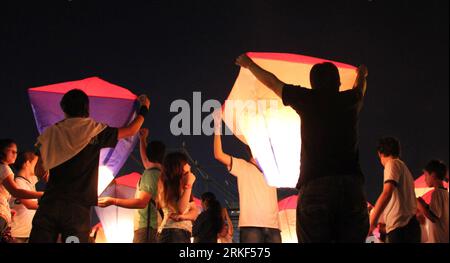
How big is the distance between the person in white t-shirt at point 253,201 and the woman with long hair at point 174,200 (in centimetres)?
64

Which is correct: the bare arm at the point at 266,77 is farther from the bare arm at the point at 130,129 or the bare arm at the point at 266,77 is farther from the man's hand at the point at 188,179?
the man's hand at the point at 188,179

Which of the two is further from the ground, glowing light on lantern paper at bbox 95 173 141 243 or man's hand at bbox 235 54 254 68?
man's hand at bbox 235 54 254 68

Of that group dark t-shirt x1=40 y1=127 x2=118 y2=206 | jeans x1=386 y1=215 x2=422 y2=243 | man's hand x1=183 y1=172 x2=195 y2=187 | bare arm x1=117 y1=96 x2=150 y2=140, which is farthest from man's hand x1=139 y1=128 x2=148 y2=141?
jeans x1=386 y1=215 x2=422 y2=243

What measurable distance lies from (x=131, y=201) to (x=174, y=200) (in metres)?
0.32

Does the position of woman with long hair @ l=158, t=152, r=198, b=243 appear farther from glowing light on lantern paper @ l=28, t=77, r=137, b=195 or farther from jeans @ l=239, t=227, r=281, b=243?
glowing light on lantern paper @ l=28, t=77, r=137, b=195

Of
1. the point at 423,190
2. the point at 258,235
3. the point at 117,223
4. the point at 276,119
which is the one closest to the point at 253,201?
the point at 258,235

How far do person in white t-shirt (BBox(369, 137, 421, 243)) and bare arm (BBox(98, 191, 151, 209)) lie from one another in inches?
68.1

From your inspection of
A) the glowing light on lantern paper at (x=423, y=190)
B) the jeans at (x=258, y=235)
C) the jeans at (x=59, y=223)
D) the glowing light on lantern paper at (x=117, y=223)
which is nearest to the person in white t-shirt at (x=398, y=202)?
the jeans at (x=258, y=235)

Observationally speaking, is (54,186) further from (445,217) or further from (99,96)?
(445,217)

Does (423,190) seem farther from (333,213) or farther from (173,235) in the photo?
(333,213)

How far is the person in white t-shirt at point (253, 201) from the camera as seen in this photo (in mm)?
4453

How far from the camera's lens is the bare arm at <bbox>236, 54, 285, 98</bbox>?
2.83 m

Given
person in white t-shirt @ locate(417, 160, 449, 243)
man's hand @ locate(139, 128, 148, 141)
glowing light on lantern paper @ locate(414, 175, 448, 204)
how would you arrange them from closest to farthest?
man's hand @ locate(139, 128, 148, 141) < person in white t-shirt @ locate(417, 160, 449, 243) < glowing light on lantern paper @ locate(414, 175, 448, 204)

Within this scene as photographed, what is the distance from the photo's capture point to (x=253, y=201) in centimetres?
454
